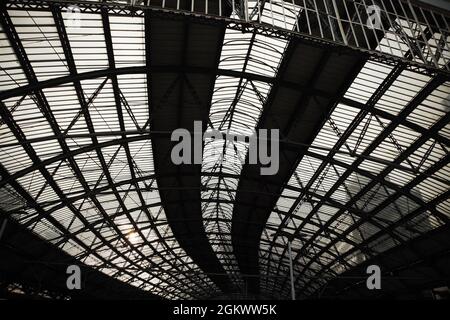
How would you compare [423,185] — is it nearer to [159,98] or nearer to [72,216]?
[159,98]

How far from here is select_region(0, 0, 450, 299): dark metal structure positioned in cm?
1409

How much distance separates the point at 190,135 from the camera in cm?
2239

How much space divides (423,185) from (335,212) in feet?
29.3

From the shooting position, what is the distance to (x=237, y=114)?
2212cm

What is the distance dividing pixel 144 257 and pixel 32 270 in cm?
1394

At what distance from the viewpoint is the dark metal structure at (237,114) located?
14087mm

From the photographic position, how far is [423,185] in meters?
23.0

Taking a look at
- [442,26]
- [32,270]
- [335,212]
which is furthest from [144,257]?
[442,26]

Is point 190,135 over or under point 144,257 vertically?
over

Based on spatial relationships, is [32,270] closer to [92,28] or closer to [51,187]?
[51,187]
